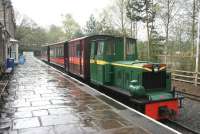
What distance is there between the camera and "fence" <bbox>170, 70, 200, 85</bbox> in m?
15.4

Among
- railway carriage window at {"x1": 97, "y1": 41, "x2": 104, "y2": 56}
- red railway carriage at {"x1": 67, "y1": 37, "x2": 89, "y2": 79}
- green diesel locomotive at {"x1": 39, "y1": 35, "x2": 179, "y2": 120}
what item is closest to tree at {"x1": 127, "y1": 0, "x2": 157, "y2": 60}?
red railway carriage at {"x1": 67, "y1": 37, "x2": 89, "y2": 79}

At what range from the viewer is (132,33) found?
34.1 meters

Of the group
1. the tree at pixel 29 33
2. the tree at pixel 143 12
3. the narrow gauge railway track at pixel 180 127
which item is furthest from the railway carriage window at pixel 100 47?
the tree at pixel 29 33

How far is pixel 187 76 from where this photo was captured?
1611 cm

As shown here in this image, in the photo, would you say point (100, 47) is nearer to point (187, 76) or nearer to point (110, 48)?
point (110, 48)

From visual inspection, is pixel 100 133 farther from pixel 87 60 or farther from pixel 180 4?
pixel 180 4

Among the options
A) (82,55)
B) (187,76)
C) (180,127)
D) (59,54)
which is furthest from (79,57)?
(59,54)

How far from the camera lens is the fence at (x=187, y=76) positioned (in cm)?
1539

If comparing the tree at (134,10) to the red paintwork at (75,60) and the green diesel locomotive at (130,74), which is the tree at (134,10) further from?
the green diesel locomotive at (130,74)

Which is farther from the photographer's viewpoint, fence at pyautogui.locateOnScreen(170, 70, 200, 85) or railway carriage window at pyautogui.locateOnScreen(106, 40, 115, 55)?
fence at pyautogui.locateOnScreen(170, 70, 200, 85)

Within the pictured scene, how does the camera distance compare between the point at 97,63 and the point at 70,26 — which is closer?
the point at 97,63

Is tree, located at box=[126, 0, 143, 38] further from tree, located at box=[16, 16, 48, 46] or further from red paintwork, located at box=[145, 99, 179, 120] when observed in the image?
tree, located at box=[16, 16, 48, 46]

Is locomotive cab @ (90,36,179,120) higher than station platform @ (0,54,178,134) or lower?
higher

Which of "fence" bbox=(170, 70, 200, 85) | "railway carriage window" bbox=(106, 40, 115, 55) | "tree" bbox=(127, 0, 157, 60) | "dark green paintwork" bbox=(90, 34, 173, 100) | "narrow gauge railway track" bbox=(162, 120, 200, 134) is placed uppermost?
"tree" bbox=(127, 0, 157, 60)
